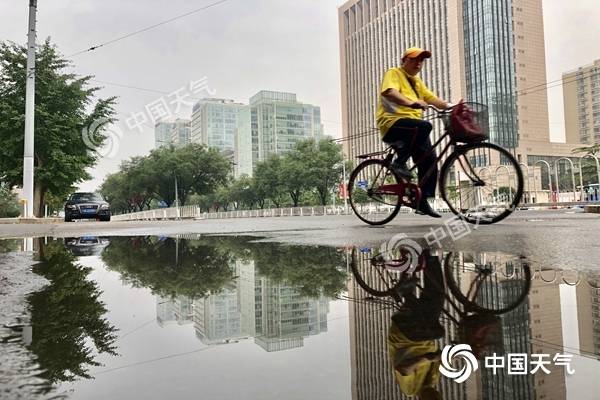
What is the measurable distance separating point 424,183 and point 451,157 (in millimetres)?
381

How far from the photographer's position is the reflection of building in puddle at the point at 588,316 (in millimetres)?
1211

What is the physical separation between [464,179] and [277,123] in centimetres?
11264

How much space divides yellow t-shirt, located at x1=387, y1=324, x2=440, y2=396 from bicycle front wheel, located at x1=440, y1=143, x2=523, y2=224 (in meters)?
3.68

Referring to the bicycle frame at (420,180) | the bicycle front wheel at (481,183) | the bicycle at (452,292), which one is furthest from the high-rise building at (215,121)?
the bicycle at (452,292)

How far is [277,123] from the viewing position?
11612 centimetres

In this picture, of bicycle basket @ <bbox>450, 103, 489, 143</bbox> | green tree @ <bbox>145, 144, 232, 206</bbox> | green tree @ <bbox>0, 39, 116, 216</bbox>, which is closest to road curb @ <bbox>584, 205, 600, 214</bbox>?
bicycle basket @ <bbox>450, 103, 489, 143</bbox>

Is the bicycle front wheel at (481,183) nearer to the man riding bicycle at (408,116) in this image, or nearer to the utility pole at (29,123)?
the man riding bicycle at (408,116)

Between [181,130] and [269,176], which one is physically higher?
[181,130]

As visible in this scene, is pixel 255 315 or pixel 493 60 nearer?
pixel 255 315

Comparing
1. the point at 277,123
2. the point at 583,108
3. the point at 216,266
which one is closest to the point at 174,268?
the point at 216,266

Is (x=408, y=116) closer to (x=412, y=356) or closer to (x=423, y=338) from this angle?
(x=423, y=338)

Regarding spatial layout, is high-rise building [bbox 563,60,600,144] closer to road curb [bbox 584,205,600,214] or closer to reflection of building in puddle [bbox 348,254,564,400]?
road curb [bbox 584,205,600,214]

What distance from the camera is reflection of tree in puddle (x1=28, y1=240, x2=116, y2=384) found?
1.15 meters

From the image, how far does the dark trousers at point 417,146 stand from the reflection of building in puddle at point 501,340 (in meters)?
2.96
